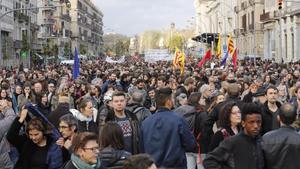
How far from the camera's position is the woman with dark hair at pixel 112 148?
22.1 feet

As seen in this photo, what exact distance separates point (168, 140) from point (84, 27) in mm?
160792

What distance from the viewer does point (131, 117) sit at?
8758mm

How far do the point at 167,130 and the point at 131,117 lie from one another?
79cm

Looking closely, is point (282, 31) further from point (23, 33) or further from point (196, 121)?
point (196, 121)

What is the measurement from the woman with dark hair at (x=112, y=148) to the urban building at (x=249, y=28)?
2668 inches

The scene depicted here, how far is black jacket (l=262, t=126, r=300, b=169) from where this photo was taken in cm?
698

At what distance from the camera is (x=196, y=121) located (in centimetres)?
1012

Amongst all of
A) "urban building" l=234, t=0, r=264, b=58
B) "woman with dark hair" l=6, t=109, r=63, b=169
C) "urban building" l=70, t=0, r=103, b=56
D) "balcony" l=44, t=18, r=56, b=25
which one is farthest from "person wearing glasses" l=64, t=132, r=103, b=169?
"urban building" l=70, t=0, r=103, b=56

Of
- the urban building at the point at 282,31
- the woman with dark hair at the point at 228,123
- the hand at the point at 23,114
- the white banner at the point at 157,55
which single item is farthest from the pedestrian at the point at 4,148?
the urban building at the point at 282,31

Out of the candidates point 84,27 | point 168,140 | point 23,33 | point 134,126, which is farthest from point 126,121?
point 84,27

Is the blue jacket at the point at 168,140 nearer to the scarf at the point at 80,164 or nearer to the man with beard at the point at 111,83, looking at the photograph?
the scarf at the point at 80,164

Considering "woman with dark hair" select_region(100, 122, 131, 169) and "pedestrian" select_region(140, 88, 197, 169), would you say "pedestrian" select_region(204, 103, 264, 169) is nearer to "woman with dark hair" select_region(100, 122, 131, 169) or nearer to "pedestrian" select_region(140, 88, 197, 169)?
"woman with dark hair" select_region(100, 122, 131, 169)

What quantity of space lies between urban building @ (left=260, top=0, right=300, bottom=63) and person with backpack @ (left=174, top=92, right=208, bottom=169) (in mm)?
44722

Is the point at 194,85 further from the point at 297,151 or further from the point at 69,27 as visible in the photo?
the point at 69,27
